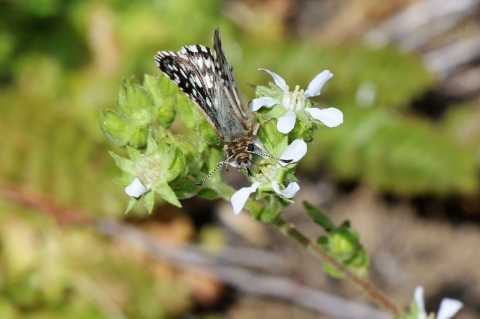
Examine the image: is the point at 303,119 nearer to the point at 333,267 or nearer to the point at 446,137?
the point at 333,267

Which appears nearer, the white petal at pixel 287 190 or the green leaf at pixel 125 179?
the white petal at pixel 287 190

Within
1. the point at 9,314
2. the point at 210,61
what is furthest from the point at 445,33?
the point at 9,314

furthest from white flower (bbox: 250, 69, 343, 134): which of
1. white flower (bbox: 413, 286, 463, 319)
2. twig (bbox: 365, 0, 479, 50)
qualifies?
twig (bbox: 365, 0, 479, 50)

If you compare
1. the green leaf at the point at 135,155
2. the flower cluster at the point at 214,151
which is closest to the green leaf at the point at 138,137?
the flower cluster at the point at 214,151

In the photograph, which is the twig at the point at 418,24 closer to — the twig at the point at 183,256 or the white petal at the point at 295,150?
the twig at the point at 183,256

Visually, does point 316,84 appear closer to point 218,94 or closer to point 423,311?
point 218,94
